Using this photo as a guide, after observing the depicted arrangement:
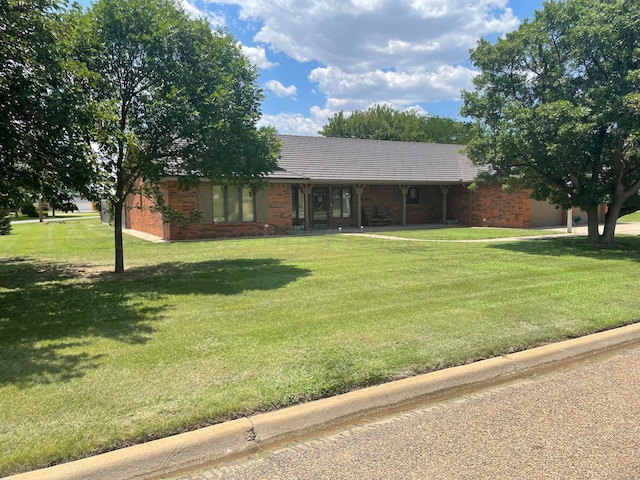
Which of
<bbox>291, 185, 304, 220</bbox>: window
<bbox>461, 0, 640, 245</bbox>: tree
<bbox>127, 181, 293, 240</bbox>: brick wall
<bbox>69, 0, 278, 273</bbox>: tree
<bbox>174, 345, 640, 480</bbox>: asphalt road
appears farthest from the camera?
<bbox>291, 185, 304, 220</bbox>: window

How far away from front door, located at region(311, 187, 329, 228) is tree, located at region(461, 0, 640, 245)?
10218 mm

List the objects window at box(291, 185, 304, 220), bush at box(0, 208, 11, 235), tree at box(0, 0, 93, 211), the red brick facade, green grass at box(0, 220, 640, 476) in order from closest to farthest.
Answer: green grass at box(0, 220, 640, 476), tree at box(0, 0, 93, 211), the red brick facade, bush at box(0, 208, 11, 235), window at box(291, 185, 304, 220)

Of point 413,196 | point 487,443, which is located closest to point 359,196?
point 413,196

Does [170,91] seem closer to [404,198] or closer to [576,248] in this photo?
[576,248]

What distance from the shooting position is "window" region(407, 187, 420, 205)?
2694 cm

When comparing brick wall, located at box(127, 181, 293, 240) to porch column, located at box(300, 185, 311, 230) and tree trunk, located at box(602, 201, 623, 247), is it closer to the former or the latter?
porch column, located at box(300, 185, 311, 230)

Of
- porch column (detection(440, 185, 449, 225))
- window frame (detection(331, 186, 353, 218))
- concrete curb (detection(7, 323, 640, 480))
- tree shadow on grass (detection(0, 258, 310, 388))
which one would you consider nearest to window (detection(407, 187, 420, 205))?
porch column (detection(440, 185, 449, 225))

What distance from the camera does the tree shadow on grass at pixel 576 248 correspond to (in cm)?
1263

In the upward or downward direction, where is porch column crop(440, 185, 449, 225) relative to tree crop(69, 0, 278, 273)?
downward

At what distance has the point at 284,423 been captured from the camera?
11.9 ft

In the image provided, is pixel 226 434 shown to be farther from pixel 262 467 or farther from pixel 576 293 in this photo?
pixel 576 293

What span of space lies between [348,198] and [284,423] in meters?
22.0

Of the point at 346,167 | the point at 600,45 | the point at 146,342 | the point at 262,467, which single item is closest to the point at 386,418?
the point at 262,467

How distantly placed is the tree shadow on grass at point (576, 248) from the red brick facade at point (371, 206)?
23.4 feet
